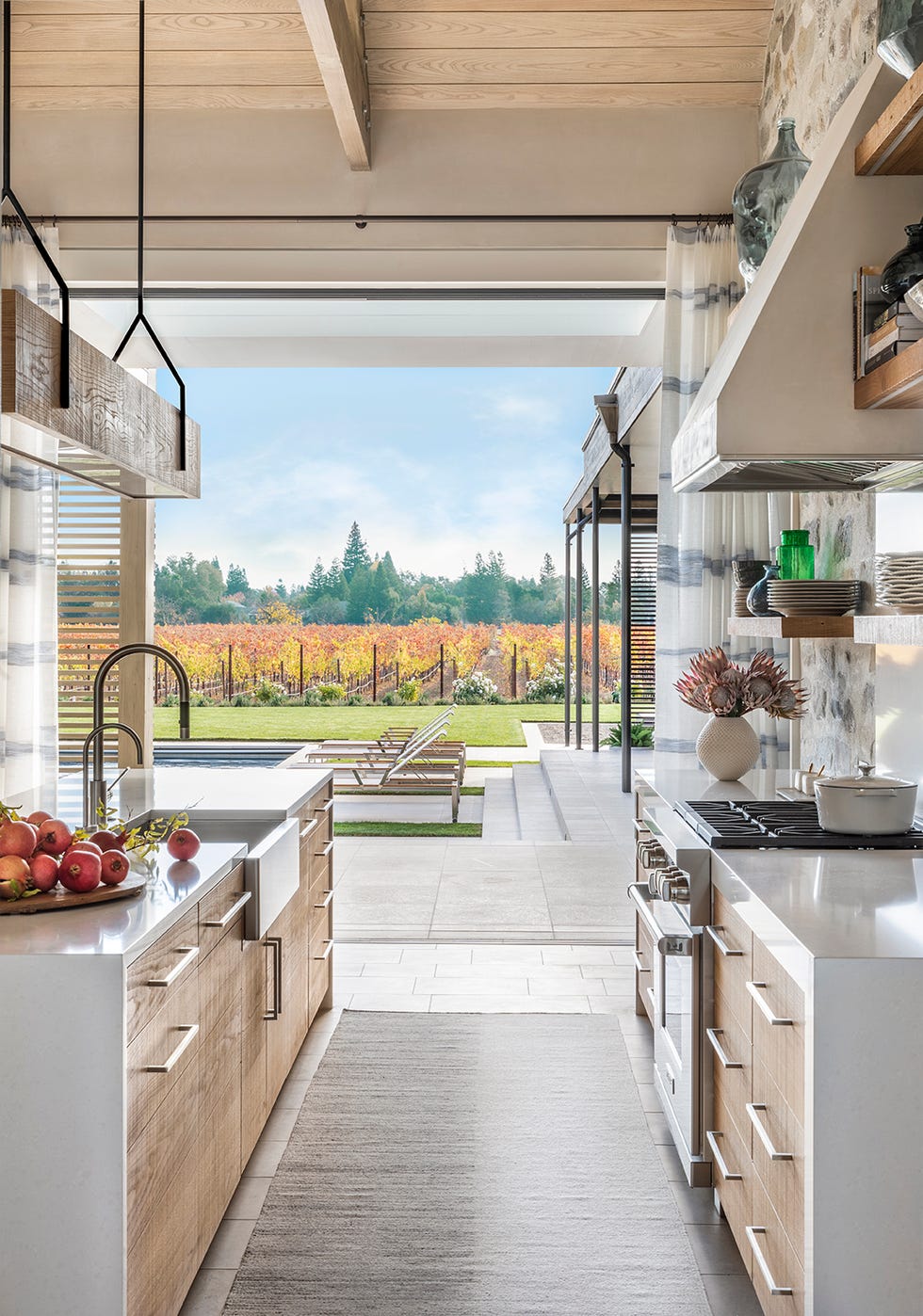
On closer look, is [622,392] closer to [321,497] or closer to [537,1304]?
[537,1304]

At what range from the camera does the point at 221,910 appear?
2.27 m

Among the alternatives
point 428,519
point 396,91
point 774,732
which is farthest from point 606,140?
point 428,519

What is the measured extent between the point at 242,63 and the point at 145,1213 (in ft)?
12.5

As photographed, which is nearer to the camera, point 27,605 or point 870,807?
point 870,807

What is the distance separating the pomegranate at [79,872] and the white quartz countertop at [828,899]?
45.8 inches

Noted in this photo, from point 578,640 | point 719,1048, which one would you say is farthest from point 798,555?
point 578,640

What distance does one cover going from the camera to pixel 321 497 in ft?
62.5

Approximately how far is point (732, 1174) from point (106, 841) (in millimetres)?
1378

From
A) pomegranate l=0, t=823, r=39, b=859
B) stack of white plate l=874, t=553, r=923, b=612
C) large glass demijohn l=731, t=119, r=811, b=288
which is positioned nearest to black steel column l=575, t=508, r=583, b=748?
large glass demijohn l=731, t=119, r=811, b=288

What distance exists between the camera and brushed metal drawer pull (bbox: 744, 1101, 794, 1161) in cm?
174

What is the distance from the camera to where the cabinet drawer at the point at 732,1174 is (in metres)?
2.03

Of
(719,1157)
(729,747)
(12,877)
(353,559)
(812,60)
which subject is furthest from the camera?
(353,559)

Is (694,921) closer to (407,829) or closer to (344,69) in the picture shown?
A: (344,69)

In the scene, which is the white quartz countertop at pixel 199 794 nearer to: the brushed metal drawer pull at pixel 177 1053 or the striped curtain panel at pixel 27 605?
the striped curtain panel at pixel 27 605
